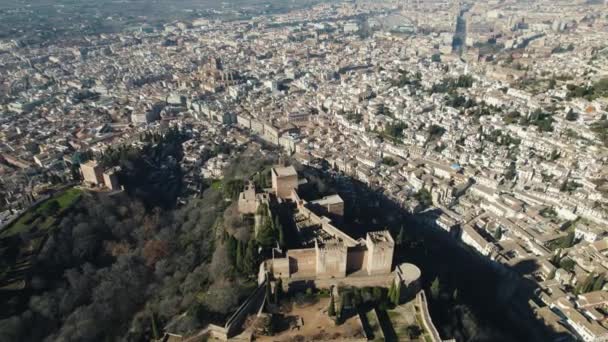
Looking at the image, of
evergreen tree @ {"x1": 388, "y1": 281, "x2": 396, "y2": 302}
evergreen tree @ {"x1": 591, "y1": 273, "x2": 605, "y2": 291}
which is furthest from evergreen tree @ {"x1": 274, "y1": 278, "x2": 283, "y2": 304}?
evergreen tree @ {"x1": 591, "y1": 273, "x2": 605, "y2": 291}

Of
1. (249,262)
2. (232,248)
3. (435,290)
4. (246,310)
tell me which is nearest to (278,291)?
(246,310)

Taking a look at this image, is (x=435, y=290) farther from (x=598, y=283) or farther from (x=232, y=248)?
(x=598, y=283)

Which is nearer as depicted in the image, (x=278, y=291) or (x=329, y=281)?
(x=278, y=291)

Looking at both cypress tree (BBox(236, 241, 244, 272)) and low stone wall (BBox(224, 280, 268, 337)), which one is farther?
cypress tree (BBox(236, 241, 244, 272))

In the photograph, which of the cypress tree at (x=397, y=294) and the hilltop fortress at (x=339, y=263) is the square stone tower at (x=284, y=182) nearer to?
the hilltop fortress at (x=339, y=263)

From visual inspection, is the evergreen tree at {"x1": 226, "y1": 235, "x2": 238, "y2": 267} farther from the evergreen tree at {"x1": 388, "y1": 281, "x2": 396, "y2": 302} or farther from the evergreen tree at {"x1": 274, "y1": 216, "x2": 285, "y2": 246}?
the evergreen tree at {"x1": 388, "y1": 281, "x2": 396, "y2": 302}

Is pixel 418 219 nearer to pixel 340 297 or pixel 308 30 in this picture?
Answer: pixel 340 297
